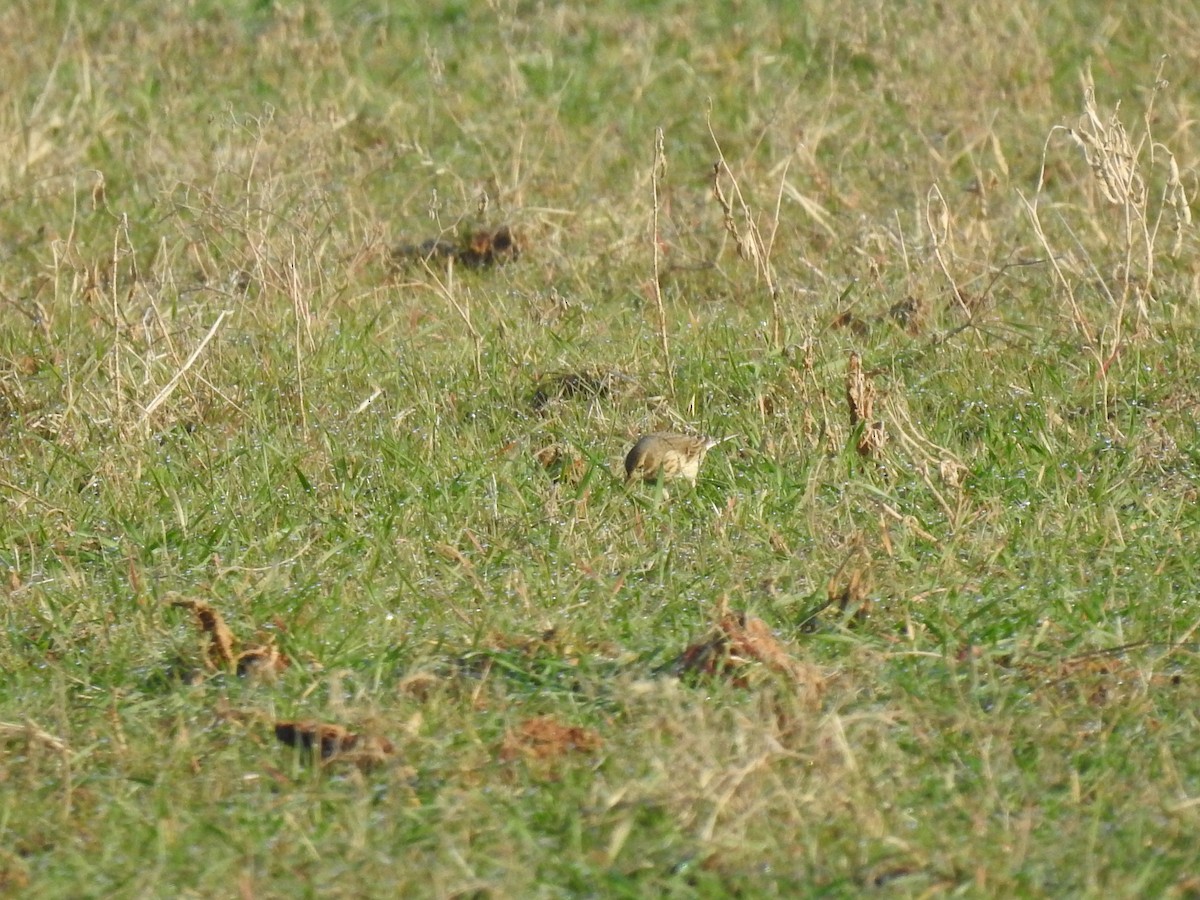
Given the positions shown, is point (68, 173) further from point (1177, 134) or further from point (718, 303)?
point (1177, 134)

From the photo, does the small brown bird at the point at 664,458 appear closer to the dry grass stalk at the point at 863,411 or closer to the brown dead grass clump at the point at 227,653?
the dry grass stalk at the point at 863,411

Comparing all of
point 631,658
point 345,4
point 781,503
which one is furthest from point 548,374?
point 345,4

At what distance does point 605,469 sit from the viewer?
461cm

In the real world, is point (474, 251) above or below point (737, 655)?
below

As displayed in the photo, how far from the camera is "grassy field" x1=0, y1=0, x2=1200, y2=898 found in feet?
9.95

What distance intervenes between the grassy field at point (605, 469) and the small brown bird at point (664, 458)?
0.06 meters

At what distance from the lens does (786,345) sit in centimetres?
528

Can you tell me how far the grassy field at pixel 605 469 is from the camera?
9.95 ft

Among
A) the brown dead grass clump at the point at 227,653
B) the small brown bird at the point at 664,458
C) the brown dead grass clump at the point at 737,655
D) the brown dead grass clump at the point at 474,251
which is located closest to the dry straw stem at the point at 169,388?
the small brown bird at the point at 664,458

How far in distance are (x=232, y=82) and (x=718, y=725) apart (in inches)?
221

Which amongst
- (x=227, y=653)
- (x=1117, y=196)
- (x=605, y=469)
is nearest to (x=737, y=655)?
(x=227, y=653)

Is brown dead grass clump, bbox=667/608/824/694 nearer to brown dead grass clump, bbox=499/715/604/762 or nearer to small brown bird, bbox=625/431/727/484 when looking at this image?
brown dead grass clump, bbox=499/715/604/762

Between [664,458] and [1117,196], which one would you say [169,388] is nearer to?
[664,458]

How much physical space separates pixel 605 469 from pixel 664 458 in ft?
0.57
